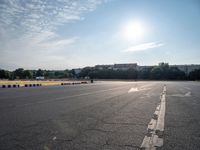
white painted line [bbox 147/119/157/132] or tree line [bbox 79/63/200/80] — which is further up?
tree line [bbox 79/63/200/80]

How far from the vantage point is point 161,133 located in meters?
5.86

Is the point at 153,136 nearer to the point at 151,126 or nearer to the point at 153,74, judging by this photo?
the point at 151,126

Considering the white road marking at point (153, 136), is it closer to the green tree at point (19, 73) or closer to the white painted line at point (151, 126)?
the white painted line at point (151, 126)

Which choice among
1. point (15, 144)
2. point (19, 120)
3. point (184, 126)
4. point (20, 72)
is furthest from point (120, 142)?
point (20, 72)

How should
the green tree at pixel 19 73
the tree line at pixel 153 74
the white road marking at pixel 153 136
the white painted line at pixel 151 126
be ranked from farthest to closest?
1. the green tree at pixel 19 73
2. the tree line at pixel 153 74
3. the white painted line at pixel 151 126
4. the white road marking at pixel 153 136

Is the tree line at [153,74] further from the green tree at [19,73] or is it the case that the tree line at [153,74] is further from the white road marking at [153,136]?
the white road marking at [153,136]

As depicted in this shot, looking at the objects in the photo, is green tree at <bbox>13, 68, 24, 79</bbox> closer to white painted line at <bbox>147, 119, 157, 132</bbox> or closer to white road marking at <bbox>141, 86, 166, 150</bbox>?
white painted line at <bbox>147, 119, 157, 132</bbox>

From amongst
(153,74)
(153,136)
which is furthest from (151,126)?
(153,74)

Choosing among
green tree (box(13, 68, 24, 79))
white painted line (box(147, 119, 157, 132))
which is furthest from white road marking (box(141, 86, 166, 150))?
green tree (box(13, 68, 24, 79))

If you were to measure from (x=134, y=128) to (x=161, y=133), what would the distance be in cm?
85

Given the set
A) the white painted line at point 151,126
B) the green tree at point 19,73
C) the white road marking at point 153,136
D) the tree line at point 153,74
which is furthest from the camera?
the green tree at point 19,73

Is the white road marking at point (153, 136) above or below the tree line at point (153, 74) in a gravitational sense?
below

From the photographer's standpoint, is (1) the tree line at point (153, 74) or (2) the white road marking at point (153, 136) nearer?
(2) the white road marking at point (153, 136)

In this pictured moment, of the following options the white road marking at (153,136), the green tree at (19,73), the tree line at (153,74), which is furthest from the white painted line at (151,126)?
the green tree at (19,73)
